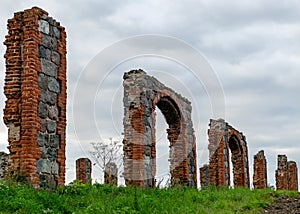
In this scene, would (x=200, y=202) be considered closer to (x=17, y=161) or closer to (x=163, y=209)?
(x=163, y=209)

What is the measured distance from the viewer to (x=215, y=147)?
76.2 feet

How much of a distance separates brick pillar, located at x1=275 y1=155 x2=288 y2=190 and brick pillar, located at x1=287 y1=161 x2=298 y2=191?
6.61 ft

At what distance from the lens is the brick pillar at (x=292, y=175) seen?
33016 millimetres

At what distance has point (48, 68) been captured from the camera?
38.7 feet

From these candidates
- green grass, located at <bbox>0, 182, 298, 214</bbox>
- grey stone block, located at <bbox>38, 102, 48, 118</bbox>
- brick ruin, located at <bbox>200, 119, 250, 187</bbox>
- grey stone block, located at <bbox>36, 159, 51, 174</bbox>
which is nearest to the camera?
green grass, located at <bbox>0, 182, 298, 214</bbox>

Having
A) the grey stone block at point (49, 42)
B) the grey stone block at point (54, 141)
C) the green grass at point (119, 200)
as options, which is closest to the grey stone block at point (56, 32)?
the grey stone block at point (49, 42)

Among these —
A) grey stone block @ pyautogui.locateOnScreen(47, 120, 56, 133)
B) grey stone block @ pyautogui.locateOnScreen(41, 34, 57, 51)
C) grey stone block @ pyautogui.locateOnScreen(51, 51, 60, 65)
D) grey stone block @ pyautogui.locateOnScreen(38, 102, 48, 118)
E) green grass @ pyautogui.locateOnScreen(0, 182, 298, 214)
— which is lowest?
green grass @ pyautogui.locateOnScreen(0, 182, 298, 214)

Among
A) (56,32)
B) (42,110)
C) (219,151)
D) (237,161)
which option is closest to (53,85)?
(42,110)

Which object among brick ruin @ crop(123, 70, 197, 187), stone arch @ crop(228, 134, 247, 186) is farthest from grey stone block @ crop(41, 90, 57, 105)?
stone arch @ crop(228, 134, 247, 186)

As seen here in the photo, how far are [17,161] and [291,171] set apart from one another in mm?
26165

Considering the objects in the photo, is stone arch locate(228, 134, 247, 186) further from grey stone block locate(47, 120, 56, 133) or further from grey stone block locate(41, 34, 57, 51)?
grey stone block locate(41, 34, 57, 51)

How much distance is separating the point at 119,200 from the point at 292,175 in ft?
84.6

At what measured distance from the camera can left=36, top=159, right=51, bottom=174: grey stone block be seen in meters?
11.1

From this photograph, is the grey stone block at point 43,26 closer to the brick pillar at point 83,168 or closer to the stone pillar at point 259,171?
the brick pillar at point 83,168
